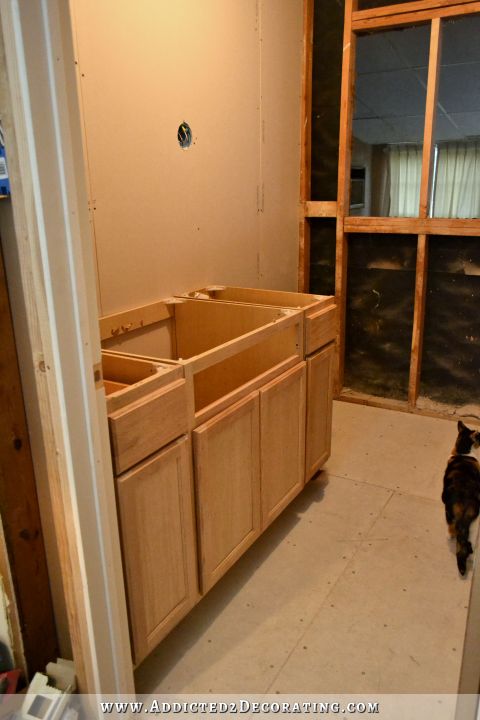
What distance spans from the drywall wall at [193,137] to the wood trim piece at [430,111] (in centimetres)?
76

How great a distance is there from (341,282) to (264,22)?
1.53 metres

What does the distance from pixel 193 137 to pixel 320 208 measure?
130 cm

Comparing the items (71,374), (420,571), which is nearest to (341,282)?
(420,571)

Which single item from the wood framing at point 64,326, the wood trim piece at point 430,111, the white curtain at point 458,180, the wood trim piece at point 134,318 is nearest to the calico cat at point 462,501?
the wood framing at point 64,326

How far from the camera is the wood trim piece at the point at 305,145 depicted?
3283mm

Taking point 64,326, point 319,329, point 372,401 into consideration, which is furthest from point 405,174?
point 64,326

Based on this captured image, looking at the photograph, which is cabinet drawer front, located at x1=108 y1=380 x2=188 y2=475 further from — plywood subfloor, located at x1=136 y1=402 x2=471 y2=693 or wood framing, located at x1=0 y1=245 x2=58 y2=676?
plywood subfloor, located at x1=136 y1=402 x2=471 y2=693

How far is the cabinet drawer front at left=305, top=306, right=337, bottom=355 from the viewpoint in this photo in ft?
7.64

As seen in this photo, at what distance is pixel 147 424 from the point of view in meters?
1.50

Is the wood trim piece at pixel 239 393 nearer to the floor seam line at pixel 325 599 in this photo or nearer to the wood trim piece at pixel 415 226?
the floor seam line at pixel 325 599

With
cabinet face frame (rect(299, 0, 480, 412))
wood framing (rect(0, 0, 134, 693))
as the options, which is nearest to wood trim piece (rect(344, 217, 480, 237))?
cabinet face frame (rect(299, 0, 480, 412))

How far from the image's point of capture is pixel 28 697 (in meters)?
1.44

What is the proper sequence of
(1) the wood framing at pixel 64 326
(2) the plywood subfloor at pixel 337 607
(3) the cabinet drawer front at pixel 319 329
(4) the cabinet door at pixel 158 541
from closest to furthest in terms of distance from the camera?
(1) the wood framing at pixel 64 326
(4) the cabinet door at pixel 158 541
(2) the plywood subfloor at pixel 337 607
(3) the cabinet drawer front at pixel 319 329

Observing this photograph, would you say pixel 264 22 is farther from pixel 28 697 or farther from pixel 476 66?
pixel 28 697
